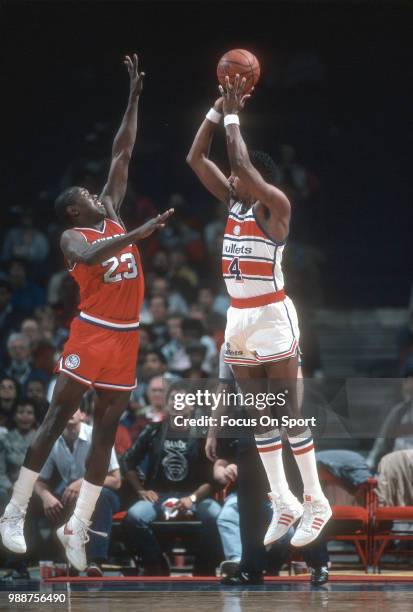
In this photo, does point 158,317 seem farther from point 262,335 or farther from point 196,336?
point 262,335

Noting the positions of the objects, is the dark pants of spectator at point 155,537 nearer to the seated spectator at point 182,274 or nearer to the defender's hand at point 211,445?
the defender's hand at point 211,445

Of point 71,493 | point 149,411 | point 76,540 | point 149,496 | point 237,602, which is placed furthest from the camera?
point 149,411

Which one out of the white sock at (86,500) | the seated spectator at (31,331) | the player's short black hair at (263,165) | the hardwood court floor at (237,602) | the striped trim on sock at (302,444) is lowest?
the hardwood court floor at (237,602)

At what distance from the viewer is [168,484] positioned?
8672 mm

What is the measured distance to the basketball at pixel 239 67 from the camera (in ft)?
22.8

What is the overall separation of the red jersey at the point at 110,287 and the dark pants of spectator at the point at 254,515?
1136 mm

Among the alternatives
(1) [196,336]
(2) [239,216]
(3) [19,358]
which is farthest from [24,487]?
(1) [196,336]

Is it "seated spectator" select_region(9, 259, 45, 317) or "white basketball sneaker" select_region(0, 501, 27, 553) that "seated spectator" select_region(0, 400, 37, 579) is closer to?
"white basketball sneaker" select_region(0, 501, 27, 553)

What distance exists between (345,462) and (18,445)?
2385 millimetres

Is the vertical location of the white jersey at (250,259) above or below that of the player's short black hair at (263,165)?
below

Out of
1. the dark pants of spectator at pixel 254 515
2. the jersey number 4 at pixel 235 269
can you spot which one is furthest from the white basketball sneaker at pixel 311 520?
the jersey number 4 at pixel 235 269

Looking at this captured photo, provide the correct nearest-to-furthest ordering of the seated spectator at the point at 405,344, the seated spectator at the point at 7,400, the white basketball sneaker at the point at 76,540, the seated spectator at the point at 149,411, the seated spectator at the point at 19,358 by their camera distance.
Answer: the white basketball sneaker at the point at 76,540 → the seated spectator at the point at 7,400 → the seated spectator at the point at 149,411 → the seated spectator at the point at 19,358 → the seated spectator at the point at 405,344

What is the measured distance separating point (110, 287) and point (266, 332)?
938mm

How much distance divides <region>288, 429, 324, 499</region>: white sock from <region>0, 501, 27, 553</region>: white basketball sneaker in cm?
161
